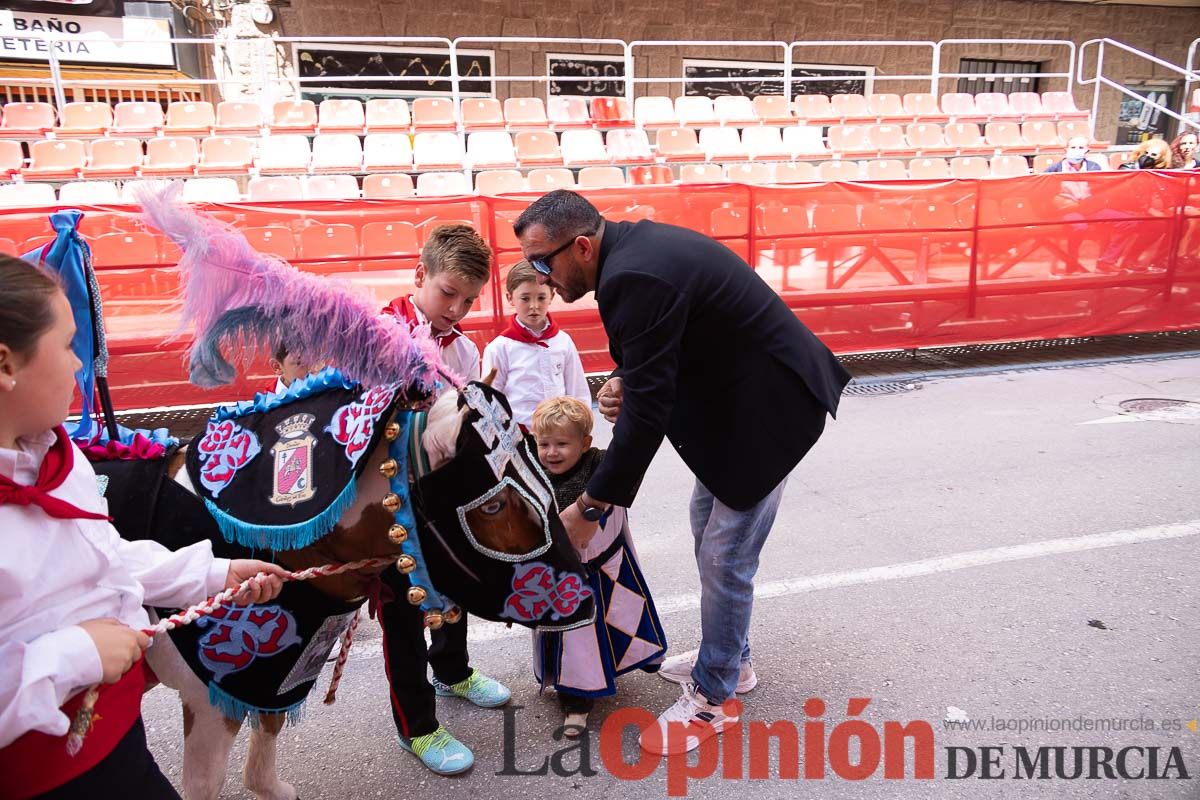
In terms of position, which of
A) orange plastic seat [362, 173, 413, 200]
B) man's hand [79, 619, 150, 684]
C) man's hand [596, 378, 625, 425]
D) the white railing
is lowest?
man's hand [79, 619, 150, 684]

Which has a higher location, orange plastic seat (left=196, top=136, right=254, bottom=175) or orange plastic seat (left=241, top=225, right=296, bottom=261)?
orange plastic seat (left=196, top=136, right=254, bottom=175)

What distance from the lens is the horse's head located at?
1565mm

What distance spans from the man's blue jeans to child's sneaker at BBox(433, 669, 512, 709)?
73 centimetres

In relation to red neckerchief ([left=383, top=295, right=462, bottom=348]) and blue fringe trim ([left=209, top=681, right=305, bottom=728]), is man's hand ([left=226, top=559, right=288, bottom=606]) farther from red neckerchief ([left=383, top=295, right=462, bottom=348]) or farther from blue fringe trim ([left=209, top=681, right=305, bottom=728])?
red neckerchief ([left=383, top=295, right=462, bottom=348])

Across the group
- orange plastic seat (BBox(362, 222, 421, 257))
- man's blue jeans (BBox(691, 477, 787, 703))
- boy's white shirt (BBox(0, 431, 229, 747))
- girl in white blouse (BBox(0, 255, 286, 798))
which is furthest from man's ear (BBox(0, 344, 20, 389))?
orange plastic seat (BBox(362, 222, 421, 257))

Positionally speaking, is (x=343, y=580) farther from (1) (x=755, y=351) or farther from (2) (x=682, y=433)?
(1) (x=755, y=351)

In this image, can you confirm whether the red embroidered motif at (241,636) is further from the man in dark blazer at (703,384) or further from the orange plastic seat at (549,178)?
the orange plastic seat at (549,178)

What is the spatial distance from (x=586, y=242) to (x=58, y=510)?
1432 mm

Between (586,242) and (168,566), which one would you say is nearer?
(168,566)

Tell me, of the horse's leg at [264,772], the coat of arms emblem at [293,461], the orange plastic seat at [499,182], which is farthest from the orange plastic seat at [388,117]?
the coat of arms emblem at [293,461]

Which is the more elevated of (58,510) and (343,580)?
(58,510)

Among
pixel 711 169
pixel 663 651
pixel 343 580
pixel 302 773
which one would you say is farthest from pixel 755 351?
pixel 711 169

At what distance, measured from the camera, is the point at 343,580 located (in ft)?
5.95

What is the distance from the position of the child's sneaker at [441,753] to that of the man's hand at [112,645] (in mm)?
1383
